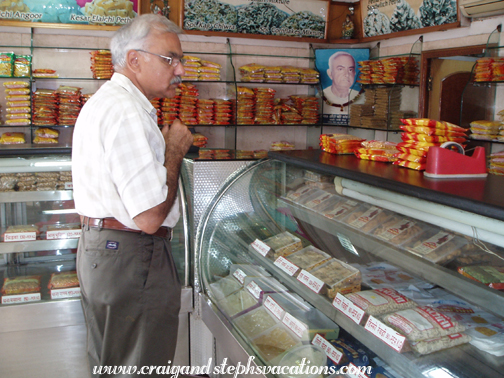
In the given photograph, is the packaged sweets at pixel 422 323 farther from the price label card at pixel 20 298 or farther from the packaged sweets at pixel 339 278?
the price label card at pixel 20 298

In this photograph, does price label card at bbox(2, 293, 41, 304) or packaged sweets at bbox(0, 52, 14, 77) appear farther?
packaged sweets at bbox(0, 52, 14, 77)

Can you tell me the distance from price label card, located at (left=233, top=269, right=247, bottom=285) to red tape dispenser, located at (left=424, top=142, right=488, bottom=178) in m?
0.89

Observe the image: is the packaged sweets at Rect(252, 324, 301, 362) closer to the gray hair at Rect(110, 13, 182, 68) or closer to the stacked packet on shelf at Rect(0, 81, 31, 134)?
the gray hair at Rect(110, 13, 182, 68)

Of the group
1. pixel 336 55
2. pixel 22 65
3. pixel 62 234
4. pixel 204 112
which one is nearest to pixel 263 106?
pixel 204 112

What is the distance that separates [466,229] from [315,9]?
4457mm

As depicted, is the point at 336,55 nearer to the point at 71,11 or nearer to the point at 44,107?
the point at 71,11

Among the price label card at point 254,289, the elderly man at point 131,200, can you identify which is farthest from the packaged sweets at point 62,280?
the price label card at point 254,289

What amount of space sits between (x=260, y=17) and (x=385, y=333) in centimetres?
426

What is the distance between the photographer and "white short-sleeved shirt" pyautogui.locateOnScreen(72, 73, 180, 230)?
134cm

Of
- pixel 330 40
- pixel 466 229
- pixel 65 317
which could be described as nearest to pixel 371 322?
pixel 466 229

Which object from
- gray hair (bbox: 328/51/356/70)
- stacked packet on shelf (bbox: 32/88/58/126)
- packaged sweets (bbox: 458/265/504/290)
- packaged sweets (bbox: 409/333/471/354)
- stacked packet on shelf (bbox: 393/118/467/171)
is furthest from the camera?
gray hair (bbox: 328/51/356/70)

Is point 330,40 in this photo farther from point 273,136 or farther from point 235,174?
point 235,174

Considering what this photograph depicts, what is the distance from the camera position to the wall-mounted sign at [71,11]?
4.15 metres

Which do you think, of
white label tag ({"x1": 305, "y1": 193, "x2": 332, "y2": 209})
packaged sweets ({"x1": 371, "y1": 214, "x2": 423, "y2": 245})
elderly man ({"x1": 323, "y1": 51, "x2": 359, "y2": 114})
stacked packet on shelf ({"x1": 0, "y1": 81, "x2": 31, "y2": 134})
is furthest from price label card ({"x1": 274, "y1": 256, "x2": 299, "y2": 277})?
elderly man ({"x1": 323, "y1": 51, "x2": 359, "y2": 114})
